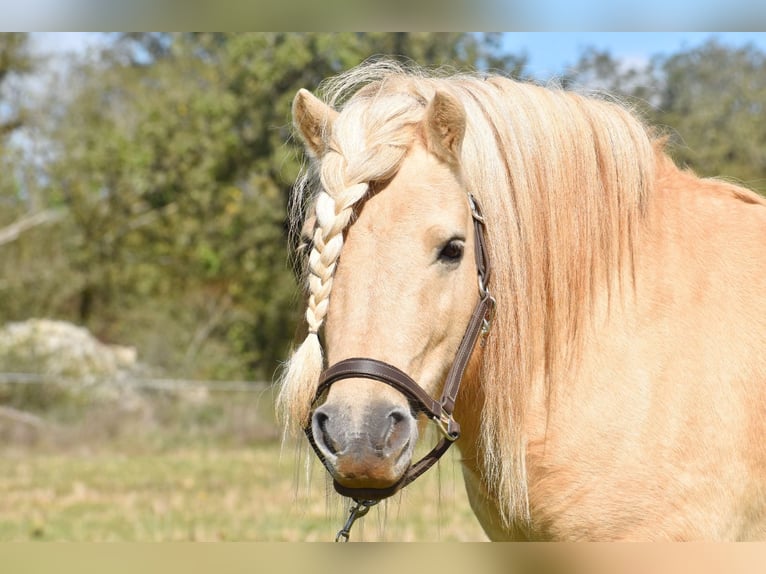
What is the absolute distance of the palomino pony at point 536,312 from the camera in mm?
2354

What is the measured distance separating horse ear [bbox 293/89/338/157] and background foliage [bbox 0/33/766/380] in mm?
10835

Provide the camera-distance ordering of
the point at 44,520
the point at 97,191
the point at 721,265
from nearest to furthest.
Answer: the point at 721,265 → the point at 44,520 → the point at 97,191

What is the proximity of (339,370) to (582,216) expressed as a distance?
1.03 metres

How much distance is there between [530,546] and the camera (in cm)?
153

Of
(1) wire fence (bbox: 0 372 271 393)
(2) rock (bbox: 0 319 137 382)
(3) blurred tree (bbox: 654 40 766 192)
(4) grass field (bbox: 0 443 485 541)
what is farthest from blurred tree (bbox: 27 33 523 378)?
A: (4) grass field (bbox: 0 443 485 541)

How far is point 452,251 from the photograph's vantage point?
8.11 ft

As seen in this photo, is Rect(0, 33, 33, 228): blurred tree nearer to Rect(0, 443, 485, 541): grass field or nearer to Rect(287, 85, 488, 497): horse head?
Rect(0, 443, 485, 541): grass field

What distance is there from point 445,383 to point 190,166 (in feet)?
50.3

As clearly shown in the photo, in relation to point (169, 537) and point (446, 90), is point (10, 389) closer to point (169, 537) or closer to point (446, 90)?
point (169, 537)

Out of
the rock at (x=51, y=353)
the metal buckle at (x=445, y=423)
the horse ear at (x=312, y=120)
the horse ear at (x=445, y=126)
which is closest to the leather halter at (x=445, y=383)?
the metal buckle at (x=445, y=423)

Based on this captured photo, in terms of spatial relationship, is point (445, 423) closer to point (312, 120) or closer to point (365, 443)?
point (365, 443)

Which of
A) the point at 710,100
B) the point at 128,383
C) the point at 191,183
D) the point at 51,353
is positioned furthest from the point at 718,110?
the point at 51,353

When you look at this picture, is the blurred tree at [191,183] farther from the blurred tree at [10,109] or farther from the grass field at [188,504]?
the grass field at [188,504]

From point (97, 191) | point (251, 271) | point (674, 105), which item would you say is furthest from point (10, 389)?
point (674, 105)
